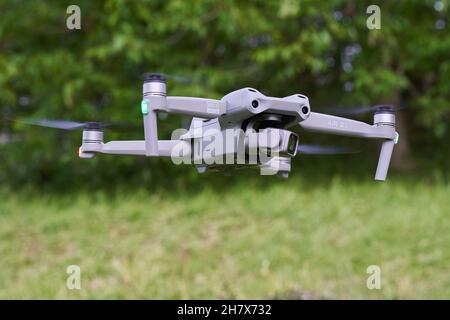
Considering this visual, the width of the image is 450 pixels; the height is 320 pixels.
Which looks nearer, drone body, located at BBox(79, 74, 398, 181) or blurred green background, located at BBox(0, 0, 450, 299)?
drone body, located at BBox(79, 74, 398, 181)

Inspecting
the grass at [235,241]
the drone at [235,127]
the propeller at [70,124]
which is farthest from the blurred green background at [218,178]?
the drone at [235,127]

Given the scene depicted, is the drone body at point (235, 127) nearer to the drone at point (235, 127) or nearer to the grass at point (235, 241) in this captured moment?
the drone at point (235, 127)

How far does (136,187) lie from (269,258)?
2577 millimetres

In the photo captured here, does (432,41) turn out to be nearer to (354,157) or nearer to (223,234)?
(354,157)

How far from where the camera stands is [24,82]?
299 inches

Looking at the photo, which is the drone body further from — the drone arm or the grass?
the grass

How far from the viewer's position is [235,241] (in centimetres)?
684

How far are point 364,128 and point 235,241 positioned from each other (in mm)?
5621

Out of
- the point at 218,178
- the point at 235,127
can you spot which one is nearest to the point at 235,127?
the point at 235,127

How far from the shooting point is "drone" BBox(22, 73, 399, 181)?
1.15 m

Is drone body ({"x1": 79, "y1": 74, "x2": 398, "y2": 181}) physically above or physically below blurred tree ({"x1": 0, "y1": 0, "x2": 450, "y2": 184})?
below

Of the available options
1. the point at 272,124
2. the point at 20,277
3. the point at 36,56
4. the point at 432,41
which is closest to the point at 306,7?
the point at 432,41

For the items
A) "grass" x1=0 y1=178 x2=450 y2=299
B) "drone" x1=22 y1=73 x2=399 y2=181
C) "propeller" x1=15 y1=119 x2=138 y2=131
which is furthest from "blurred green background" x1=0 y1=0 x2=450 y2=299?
"drone" x1=22 y1=73 x2=399 y2=181
